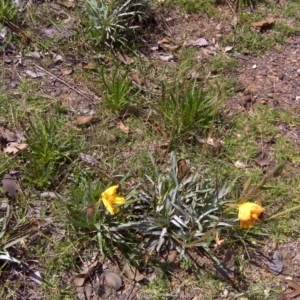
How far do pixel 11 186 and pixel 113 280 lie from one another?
712 mm

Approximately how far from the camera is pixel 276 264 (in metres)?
2.48

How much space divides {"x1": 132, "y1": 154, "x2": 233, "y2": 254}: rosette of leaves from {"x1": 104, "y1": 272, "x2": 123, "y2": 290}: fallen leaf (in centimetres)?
20

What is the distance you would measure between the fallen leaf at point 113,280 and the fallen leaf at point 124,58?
1.45 m

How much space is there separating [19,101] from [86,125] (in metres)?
0.42

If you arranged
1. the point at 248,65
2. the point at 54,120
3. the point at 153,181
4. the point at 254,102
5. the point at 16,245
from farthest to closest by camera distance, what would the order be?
the point at 248,65
the point at 254,102
the point at 54,120
the point at 153,181
the point at 16,245

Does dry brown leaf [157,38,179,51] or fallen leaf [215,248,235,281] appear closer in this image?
fallen leaf [215,248,235,281]

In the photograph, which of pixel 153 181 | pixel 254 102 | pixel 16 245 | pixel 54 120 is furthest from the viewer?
pixel 254 102

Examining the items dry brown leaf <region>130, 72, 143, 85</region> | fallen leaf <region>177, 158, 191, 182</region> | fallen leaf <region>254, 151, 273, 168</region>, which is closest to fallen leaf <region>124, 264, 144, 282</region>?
fallen leaf <region>177, 158, 191, 182</region>

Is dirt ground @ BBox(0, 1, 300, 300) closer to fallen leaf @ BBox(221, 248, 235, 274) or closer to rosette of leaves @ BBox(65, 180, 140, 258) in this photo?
fallen leaf @ BBox(221, 248, 235, 274)

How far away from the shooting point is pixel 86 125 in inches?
113

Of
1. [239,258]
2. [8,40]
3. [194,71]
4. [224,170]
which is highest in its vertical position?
[8,40]

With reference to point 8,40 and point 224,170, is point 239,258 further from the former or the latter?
point 8,40

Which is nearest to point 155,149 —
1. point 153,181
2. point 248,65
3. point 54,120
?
point 153,181

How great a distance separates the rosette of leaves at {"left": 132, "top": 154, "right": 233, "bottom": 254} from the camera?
2398mm
